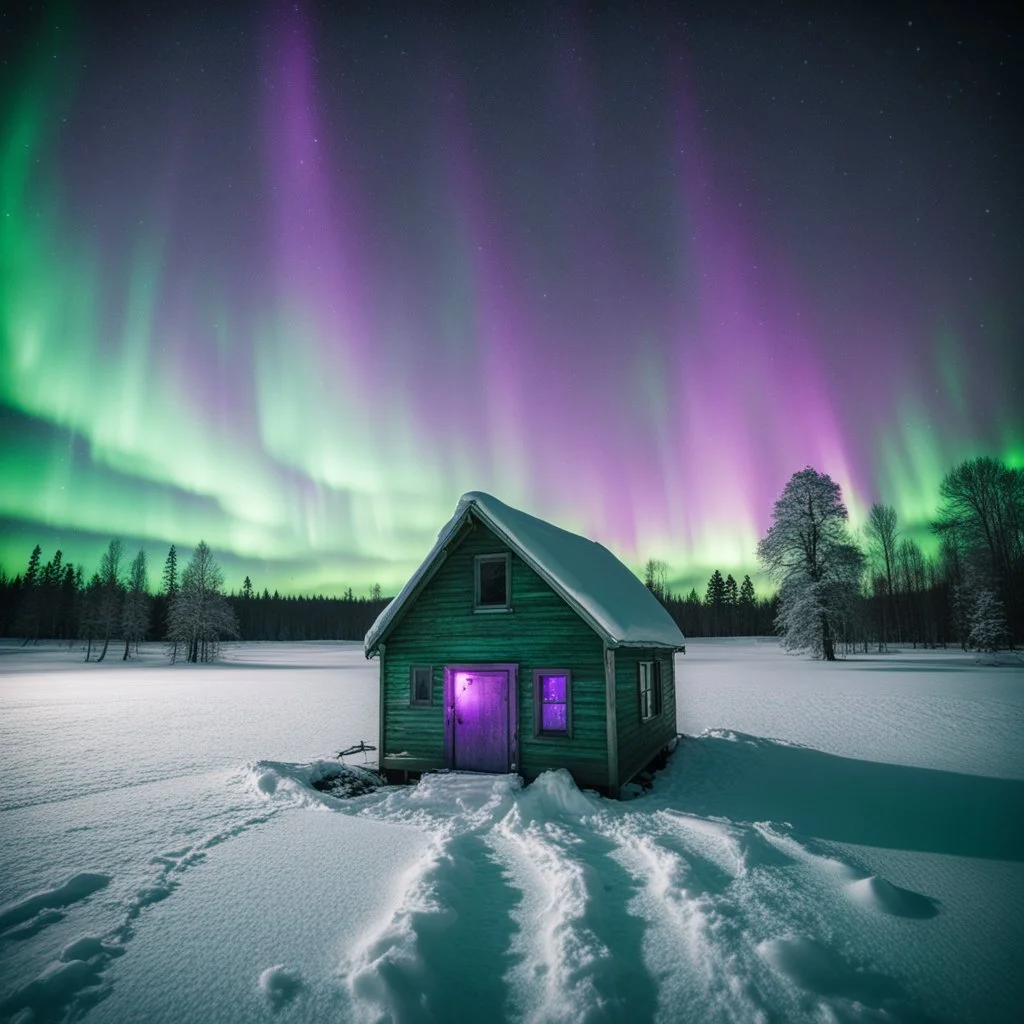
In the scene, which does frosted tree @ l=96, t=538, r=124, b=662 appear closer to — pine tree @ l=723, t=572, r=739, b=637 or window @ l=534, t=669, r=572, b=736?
window @ l=534, t=669, r=572, b=736

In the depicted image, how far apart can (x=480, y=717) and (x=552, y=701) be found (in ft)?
6.50

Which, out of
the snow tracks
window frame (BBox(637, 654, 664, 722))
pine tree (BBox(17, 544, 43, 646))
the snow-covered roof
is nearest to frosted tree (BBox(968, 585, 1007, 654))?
window frame (BBox(637, 654, 664, 722))

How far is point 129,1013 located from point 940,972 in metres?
8.26

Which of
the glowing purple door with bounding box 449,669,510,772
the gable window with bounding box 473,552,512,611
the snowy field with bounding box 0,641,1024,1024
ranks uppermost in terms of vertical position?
the gable window with bounding box 473,552,512,611

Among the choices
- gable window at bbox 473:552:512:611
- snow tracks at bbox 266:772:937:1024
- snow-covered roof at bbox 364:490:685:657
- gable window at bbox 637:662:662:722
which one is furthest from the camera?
gable window at bbox 637:662:662:722

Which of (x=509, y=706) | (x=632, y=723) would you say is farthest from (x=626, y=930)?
(x=632, y=723)

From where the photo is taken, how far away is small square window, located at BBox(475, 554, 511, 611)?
14141mm

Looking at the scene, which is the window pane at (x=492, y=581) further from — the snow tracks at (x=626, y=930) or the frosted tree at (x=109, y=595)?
the frosted tree at (x=109, y=595)

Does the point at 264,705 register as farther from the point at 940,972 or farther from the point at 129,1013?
the point at 940,972

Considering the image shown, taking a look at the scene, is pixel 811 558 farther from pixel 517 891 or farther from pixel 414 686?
pixel 517 891

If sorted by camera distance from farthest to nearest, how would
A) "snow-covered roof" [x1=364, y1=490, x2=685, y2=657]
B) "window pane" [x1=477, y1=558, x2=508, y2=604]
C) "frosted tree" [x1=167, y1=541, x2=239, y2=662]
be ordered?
"frosted tree" [x1=167, y1=541, x2=239, y2=662]
"window pane" [x1=477, y1=558, x2=508, y2=604]
"snow-covered roof" [x1=364, y1=490, x2=685, y2=657]

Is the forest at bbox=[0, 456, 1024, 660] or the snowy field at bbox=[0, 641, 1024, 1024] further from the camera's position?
the forest at bbox=[0, 456, 1024, 660]

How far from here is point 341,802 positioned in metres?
11.9

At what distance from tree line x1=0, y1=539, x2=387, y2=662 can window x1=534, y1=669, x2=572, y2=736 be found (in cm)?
6217
